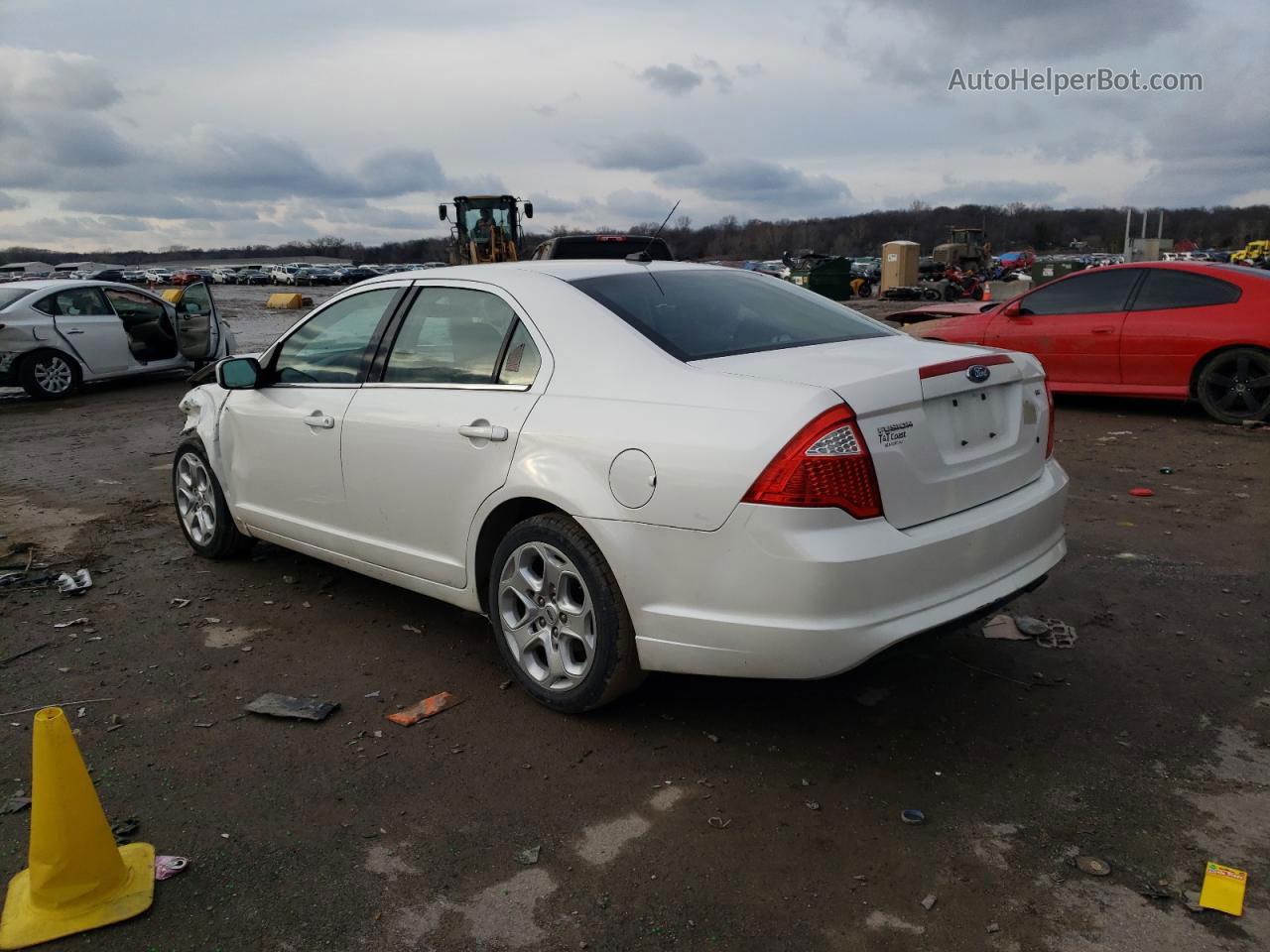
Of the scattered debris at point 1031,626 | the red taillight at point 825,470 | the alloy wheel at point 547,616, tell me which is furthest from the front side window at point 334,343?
the scattered debris at point 1031,626

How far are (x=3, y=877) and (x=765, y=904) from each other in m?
2.14

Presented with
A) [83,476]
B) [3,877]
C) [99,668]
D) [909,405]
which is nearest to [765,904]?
[909,405]

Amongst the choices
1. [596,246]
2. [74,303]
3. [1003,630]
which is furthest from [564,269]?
[74,303]

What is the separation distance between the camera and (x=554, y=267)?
4043mm

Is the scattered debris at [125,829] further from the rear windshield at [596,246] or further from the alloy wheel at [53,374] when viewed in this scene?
the alloy wheel at [53,374]

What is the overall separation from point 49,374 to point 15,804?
1183cm

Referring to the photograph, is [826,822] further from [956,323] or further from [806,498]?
[956,323]

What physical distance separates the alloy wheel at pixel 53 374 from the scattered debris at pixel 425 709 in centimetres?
1184

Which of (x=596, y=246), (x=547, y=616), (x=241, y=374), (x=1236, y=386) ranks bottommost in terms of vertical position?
(x=547, y=616)

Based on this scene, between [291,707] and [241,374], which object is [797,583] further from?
[241,374]

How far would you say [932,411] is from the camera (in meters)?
3.12

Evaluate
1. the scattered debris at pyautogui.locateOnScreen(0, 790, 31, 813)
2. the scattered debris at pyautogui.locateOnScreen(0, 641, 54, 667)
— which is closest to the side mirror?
the scattered debris at pyautogui.locateOnScreen(0, 641, 54, 667)

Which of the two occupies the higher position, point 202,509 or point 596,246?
point 596,246

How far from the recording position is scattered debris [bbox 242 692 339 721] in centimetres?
373
